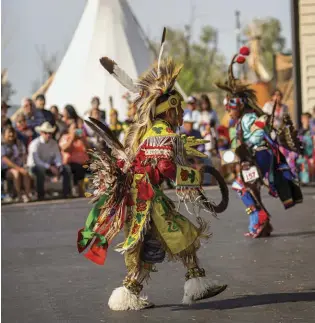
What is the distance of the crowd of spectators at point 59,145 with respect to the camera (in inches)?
780

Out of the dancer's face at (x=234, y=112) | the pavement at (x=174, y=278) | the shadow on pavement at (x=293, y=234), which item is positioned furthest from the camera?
the shadow on pavement at (x=293, y=234)

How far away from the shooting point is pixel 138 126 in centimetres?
845

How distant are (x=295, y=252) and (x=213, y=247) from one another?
3.55 ft

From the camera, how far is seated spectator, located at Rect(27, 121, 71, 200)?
19797 millimetres

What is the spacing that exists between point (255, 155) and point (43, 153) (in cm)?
758

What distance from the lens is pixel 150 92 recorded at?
332 inches

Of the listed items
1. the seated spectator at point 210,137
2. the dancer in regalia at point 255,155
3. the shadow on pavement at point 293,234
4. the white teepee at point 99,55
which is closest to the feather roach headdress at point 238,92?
the dancer in regalia at point 255,155

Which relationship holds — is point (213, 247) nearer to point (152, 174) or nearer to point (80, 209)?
point (152, 174)

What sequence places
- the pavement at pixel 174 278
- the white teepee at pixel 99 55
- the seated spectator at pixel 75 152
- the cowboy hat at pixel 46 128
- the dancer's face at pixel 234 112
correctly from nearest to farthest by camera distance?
the pavement at pixel 174 278 < the dancer's face at pixel 234 112 < the cowboy hat at pixel 46 128 < the seated spectator at pixel 75 152 < the white teepee at pixel 99 55

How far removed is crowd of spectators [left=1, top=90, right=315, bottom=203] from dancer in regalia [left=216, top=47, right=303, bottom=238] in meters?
5.23

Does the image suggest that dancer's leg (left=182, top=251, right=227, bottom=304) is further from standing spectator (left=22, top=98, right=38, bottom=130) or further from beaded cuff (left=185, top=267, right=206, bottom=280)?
standing spectator (left=22, top=98, right=38, bottom=130)

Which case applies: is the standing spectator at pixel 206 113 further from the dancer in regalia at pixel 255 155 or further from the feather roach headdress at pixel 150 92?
the feather roach headdress at pixel 150 92

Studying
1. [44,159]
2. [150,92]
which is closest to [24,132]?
[44,159]

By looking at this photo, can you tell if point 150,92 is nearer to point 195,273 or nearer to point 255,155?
point 195,273
